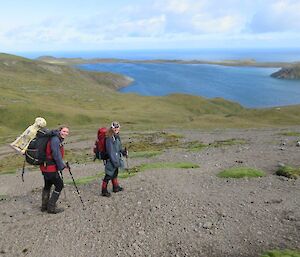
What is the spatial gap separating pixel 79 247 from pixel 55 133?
15.4 ft

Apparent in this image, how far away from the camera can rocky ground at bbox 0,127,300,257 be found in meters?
14.3

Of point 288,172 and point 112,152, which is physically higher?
point 112,152

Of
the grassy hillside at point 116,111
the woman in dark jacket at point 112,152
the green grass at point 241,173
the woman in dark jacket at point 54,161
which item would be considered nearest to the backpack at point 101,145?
the woman in dark jacket at point 112,152

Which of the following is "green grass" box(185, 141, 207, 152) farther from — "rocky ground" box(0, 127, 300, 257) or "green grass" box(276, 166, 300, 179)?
"rocky ground" box(0, 127, 300, 257)

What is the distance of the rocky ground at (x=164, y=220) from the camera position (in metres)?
14.3

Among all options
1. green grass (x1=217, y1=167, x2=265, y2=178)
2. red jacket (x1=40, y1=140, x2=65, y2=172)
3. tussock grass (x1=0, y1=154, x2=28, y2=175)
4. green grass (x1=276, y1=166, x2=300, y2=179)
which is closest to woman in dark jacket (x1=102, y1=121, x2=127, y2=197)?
red jacket (x1=40, y1=140, x2=65, y2=172)

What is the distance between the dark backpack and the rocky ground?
2799mm

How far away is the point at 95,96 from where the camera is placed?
14900 centimetres

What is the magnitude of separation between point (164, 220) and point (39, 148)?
239 inches

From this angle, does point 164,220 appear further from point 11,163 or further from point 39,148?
point 11,163

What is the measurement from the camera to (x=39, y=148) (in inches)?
640

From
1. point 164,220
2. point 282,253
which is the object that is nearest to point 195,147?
point 164,220

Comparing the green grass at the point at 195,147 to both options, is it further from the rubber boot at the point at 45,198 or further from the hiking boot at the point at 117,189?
the rubber boot at the point at 45,198

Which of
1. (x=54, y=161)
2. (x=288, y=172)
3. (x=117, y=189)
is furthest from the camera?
(x=288, y=172)
